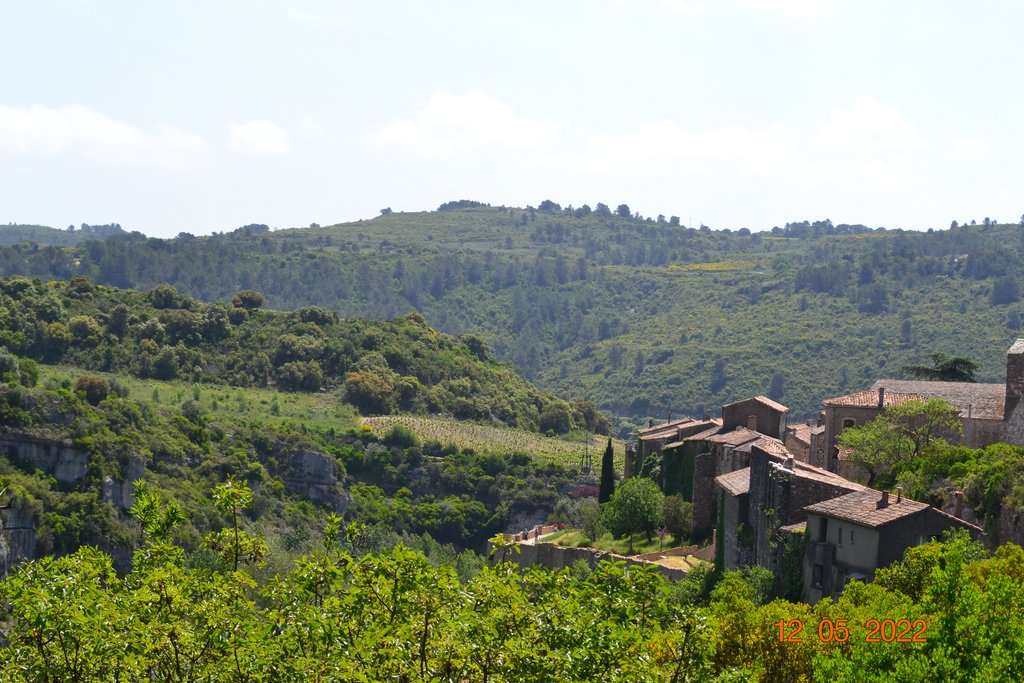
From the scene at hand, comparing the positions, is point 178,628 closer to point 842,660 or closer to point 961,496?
point 842,660

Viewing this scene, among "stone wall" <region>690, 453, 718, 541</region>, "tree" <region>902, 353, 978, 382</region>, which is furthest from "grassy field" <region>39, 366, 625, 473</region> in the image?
"stone wall" <region>690, 453, 718, 541</region>

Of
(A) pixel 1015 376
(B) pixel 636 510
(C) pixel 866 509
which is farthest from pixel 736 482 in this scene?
(A) pixel 1015 376

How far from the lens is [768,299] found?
186 meters

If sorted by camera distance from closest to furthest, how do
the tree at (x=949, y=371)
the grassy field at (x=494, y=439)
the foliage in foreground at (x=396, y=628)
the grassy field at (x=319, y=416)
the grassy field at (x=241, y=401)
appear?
the foliage in foreground at (x=396, y=628)
the tree at (x=949, y=371)
the grassy field at (x=241, y=401)
the grassy field at (x=319, y=416)
the grassy field at (x=494, y=439)

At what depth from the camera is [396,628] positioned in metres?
21.9

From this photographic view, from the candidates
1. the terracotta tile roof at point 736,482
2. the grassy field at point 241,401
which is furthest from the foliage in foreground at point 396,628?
the grassy field at point 241,401

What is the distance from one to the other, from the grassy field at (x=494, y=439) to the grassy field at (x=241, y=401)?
10.5ft

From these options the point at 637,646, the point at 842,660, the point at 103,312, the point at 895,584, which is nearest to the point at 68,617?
the point at 637,646

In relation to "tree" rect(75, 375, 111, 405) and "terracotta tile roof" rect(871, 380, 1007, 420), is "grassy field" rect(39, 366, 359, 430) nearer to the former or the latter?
"tree" rect(75, 375, 111, 405)

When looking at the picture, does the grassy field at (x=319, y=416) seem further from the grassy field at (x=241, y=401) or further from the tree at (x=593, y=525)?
the tree at (x=593, y=525)

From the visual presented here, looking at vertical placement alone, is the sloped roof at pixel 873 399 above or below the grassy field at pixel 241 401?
above

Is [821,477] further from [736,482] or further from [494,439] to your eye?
[494,439]

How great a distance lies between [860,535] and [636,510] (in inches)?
703

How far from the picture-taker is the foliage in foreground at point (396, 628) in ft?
69.4
